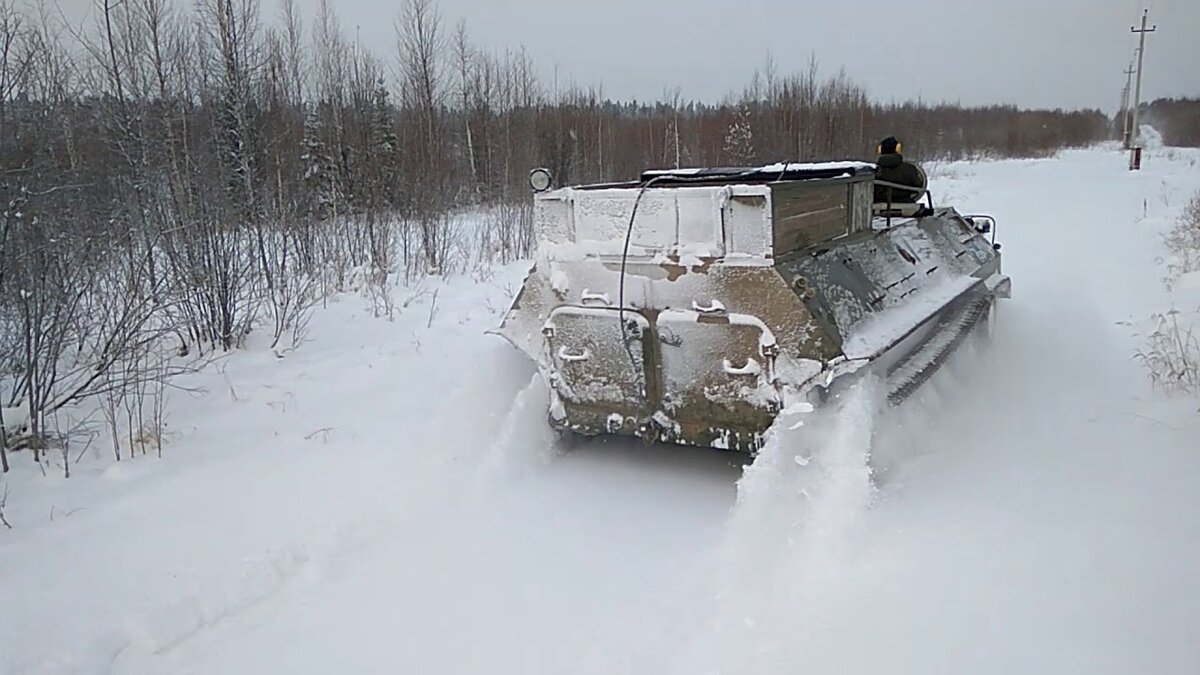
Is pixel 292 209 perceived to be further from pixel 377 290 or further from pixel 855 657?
pixel 855 657

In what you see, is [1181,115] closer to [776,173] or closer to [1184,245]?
[1184,245]

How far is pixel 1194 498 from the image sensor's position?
3.89 m

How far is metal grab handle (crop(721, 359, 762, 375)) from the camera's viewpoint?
14.5ft

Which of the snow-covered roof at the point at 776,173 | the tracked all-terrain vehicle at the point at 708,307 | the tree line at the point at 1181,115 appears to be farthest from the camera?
the tree line at the point at 1181,115

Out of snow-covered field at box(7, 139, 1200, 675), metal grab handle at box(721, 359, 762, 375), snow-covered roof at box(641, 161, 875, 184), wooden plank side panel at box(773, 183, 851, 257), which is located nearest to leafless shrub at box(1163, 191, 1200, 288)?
snow-covered field at box(7, 139, 1200, 675)

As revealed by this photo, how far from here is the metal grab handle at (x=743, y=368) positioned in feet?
14.5

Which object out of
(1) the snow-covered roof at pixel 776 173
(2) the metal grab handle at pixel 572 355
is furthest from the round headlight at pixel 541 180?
(2) the metal grab handle at pixel 572 355

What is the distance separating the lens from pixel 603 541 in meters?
4.27

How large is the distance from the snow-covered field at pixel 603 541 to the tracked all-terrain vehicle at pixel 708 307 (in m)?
0.33

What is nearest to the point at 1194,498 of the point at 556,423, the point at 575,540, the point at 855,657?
the point at 855,657

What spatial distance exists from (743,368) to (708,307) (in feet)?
1.16

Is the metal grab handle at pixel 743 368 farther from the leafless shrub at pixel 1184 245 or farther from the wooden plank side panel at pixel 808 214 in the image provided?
the leafless shrub at pixel 1184 245

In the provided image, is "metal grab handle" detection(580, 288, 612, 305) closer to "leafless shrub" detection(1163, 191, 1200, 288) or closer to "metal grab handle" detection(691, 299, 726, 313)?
"metal grab handle" detection(691, 299, 726, 313)

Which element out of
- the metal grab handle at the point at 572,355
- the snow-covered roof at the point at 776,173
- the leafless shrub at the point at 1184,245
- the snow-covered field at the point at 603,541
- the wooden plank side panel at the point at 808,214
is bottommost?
the snow-covered field at the point at 603,541
